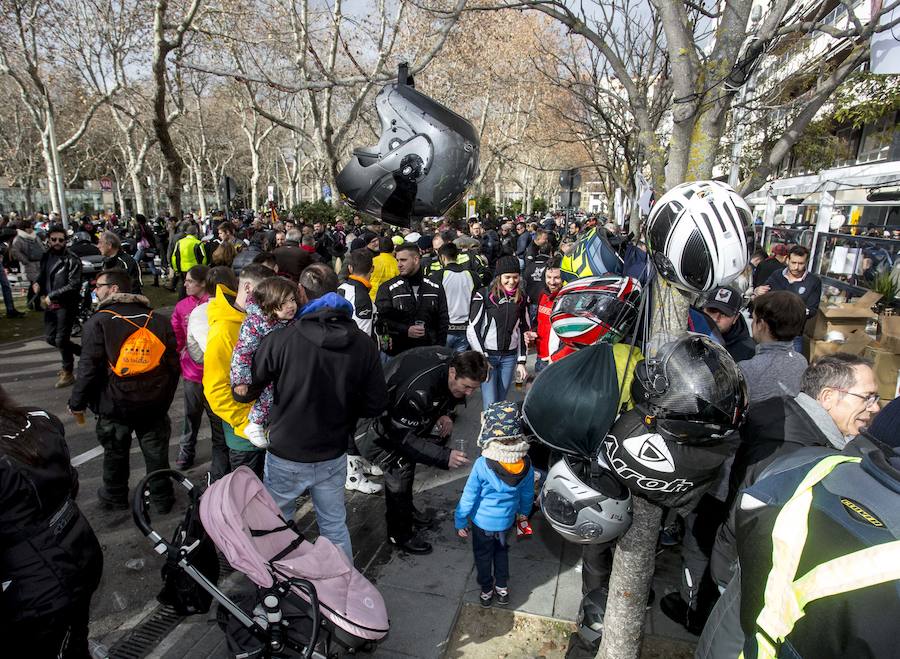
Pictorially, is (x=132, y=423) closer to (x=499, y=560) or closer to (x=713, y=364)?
(x=499, y=560)

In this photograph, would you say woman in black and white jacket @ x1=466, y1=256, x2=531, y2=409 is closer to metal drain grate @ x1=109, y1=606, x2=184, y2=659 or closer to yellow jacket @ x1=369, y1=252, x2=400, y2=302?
yellow jacket @ x1=369, y1=252, x2=400, y2=302

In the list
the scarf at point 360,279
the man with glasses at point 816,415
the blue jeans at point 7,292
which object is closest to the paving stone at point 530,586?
the man with glasses at point 816,415

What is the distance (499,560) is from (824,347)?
15.1 feet

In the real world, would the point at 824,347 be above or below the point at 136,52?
below

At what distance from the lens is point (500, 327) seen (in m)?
5.33

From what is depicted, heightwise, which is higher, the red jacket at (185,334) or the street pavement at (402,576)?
the red jacket at (185,334)

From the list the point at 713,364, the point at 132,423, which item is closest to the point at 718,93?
the point at 713,364

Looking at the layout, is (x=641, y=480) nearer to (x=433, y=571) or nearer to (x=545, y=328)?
(x=433, y=571)

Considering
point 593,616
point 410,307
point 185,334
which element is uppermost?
point 410,307

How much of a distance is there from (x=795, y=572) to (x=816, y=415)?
1453 mm

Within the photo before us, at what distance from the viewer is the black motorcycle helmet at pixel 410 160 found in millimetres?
2480

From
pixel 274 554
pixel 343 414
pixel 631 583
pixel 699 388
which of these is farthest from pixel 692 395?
pixel 274 554

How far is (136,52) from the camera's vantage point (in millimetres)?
18062

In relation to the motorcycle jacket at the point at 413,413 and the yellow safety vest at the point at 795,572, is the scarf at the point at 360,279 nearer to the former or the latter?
the motorcycle jacket at the point at 413,413
